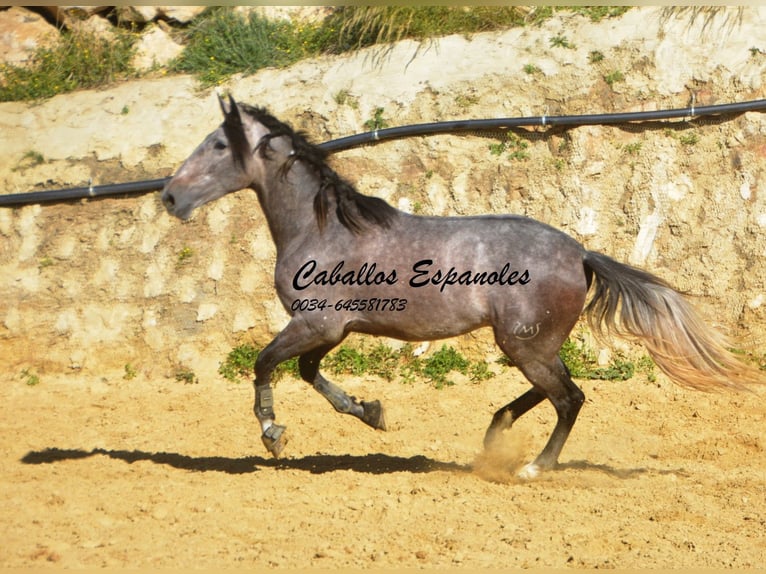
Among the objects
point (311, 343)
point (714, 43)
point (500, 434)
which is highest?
point (714, 43)

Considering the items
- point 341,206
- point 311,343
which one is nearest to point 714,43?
point 341,206

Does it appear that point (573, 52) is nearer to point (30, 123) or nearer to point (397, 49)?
point (397, 49)

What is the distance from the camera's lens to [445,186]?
9.40 m

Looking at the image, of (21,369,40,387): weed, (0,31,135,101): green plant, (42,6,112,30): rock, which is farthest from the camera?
(42,6,112,30): rock

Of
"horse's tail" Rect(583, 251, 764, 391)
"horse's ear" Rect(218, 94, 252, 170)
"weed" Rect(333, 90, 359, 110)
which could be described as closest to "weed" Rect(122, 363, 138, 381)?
"weed" Rect(333, 90, 359, 110)

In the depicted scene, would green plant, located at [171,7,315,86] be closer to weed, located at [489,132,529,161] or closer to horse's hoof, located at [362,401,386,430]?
weed, located at [489,132,529,161]

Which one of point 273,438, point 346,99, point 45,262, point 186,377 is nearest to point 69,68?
point 45,262

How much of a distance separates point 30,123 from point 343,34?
3.89 m

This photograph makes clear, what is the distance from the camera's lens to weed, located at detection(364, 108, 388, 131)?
9.80 m

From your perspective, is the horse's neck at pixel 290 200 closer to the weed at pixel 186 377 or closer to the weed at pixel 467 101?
the weed at pixel 186 377

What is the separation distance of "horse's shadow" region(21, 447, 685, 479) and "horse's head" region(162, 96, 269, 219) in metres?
1.87

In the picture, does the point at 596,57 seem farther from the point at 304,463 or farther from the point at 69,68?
the point at 69,68

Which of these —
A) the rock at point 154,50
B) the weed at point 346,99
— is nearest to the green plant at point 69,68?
the rock at point 154,50

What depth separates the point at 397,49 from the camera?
34.3 ft
